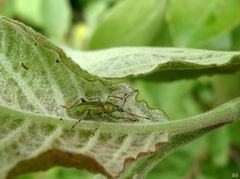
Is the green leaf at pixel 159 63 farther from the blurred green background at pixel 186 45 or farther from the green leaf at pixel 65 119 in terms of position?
the blurred green background at pixel 186 45

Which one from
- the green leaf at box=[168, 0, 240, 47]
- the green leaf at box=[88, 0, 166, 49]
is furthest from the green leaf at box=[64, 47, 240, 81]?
the green leaf at box=[88, 0, 166, 49]

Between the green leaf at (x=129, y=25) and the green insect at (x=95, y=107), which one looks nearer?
the green insect at (x=95, y=107)

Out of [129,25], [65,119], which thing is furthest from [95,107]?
[129,25]

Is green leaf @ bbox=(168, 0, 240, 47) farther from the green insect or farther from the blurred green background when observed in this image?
the green insect

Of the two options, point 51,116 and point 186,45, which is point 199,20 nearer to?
point 186,45

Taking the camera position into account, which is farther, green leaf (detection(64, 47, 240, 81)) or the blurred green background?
the blurred green background

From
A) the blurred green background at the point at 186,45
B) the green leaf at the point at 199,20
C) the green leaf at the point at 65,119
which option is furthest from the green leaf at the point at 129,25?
the green leaf at the point at 65,119

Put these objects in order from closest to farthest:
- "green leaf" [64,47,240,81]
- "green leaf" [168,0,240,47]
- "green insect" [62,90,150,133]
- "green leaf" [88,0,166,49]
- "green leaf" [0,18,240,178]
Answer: "green leaf" [0,18,240,178]
"green insect" [62,90,150,133]
"green leaf" [64,47,240,81]
"green leaf" [168,0,240,47]
"green leaf" [88,0,166,49]
